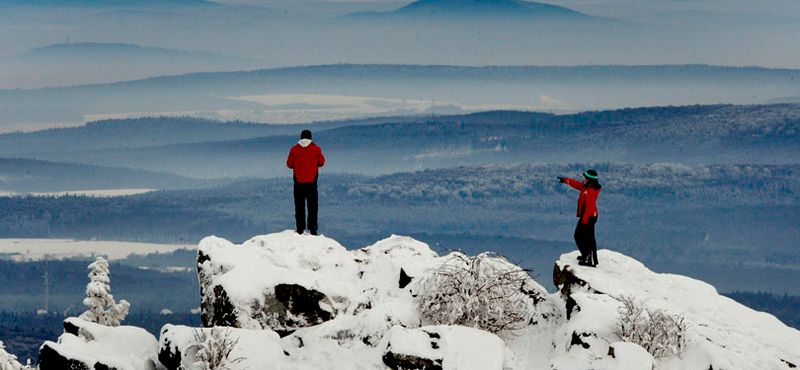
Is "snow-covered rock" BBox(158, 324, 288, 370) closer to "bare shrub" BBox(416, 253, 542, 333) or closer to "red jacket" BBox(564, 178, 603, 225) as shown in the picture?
"bare shrub" BBox(416, 253, 542, 333)

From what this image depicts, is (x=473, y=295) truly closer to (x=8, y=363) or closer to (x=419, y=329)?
(x=419, y=329)

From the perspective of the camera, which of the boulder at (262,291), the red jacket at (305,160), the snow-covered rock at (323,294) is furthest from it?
the red jacket at (305,160)

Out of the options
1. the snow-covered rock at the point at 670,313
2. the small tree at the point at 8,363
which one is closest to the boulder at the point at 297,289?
the snow-covered rock at the point at 670,313

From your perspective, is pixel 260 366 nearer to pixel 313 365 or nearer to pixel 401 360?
pixel 313 365

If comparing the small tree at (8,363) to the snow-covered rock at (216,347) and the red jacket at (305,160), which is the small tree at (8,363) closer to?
the snow-covered rock at (216,347)

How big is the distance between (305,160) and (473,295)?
309 inches

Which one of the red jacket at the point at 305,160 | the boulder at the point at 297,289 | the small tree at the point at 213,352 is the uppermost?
the red jacket at the point at 305,160

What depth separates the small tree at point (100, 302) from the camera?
1022 inches

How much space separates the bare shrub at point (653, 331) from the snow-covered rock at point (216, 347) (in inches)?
305

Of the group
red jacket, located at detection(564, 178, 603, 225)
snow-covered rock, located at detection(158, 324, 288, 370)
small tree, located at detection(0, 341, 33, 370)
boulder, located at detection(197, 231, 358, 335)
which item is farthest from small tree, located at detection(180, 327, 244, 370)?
red jacket, located at detection(564, 178, 603, 225)

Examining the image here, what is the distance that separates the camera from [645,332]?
18.8 meters

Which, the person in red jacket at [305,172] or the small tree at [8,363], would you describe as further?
the person in red jacket at [305,172]

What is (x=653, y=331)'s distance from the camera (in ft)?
61.7

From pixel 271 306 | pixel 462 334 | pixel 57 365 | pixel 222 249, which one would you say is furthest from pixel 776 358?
pixel 57 365
